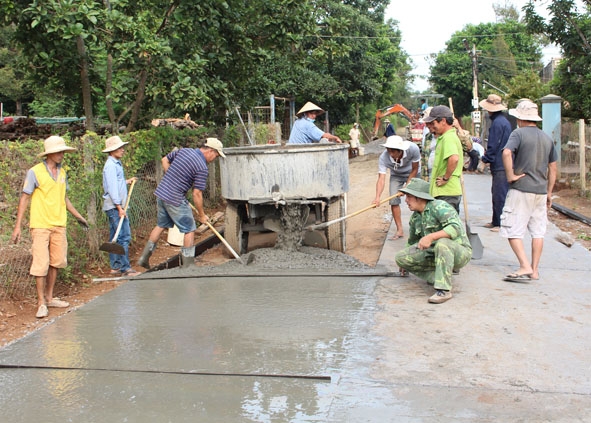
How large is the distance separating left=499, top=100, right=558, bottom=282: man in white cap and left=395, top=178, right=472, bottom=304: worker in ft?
2.38

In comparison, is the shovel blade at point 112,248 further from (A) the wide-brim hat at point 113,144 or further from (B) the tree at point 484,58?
(B) the tree at point 484,58

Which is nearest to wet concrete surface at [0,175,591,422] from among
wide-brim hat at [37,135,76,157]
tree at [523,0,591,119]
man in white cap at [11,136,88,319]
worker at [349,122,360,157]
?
man in white cap at [11,136,88,319]

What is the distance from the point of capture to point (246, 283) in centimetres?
666

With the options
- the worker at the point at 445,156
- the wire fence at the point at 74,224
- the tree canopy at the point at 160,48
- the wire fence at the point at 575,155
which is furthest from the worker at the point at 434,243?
the wire fence at the point at 575,155

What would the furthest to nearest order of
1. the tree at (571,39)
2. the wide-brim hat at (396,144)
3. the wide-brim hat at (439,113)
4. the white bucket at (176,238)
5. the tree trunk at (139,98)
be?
the tree at (571,39) < the tree trunk at (139,98) < the wide-brim hat at (396,144) < the white bucket at (176,238) < the wide-brim hat at (439,113)

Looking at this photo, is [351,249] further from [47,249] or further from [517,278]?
[47,249]

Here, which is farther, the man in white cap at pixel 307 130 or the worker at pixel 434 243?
the man in white cap at pixel 307 130

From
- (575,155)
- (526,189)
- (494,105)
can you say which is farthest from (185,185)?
(575,155)

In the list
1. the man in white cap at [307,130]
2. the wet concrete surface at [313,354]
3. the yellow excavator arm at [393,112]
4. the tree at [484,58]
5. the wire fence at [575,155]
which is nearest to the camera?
A: the wet concrete surface at [313,354]

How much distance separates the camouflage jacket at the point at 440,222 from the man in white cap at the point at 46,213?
11.1 ft

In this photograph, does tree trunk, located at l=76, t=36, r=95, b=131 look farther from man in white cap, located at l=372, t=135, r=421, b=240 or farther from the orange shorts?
man in white cap, located at l=372, t=135, r=421, b=240

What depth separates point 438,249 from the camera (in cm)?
577

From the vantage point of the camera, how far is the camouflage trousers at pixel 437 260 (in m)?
5.73

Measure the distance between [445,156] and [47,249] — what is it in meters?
4.07
